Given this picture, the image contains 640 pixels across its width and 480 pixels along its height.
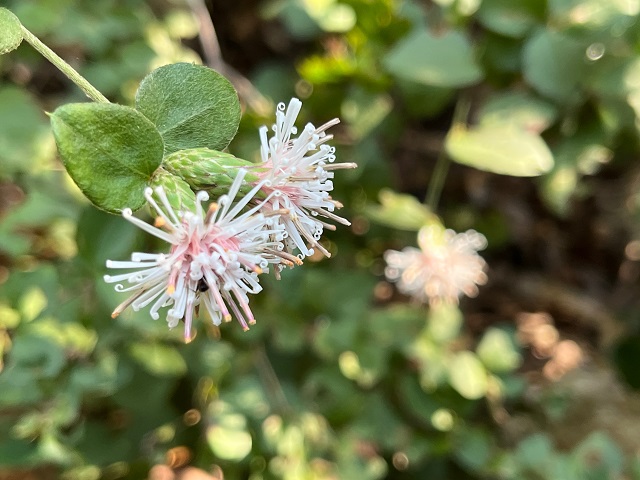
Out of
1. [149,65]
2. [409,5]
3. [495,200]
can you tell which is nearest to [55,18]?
[149,65]

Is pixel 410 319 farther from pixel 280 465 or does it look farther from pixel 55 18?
pixel 55 18

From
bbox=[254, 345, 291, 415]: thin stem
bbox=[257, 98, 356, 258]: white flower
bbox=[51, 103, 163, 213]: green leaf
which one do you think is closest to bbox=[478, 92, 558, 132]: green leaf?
bbox=[254, 345, 291, 415]: thin stem

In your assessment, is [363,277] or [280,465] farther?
[363,277]

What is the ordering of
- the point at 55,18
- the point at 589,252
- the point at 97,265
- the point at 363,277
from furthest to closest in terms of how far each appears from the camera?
the point at 589,252
the point at 363,277
the point at 55,18
the point at 97,265

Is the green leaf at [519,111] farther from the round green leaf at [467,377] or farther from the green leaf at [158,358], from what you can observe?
the green leaf at [158,358]

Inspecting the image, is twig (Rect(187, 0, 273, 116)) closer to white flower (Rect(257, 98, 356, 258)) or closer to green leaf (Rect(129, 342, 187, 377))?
green leaf (Rect(129, 342, 187, 377))

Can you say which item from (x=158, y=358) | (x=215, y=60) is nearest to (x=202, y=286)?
(x=158, y=358)

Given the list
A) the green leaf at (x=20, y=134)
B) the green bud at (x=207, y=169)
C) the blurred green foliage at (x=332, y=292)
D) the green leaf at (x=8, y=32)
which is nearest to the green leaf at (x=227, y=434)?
the blurred green foliage at (x=332, y=292)

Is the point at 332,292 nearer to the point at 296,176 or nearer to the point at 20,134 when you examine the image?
the point at 20,134

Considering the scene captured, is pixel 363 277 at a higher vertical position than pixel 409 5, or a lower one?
lower
